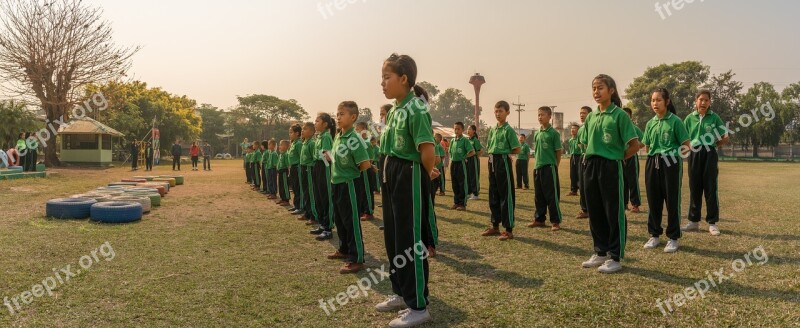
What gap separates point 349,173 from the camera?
5.57 metres

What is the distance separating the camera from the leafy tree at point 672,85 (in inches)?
2179

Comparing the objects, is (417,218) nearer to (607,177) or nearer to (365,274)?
(365,274)

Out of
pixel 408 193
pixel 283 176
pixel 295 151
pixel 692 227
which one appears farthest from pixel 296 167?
pixel 692 227

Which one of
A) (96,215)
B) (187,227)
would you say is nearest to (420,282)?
(187,227)

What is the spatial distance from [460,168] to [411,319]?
804 cm

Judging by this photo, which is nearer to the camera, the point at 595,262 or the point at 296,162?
the point at 595,262

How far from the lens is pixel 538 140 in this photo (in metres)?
8.17

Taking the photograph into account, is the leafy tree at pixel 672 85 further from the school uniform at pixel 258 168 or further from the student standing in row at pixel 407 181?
the student standing in row at pixel 407 181

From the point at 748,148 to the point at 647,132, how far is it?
2731 inches

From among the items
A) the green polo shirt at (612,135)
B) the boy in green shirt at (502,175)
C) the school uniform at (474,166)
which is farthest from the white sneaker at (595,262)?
the school uniform at (474,166)

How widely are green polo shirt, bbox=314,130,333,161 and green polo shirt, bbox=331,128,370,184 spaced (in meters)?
1.33

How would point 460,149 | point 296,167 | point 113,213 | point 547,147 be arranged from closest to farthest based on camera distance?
1. point 547,147
2. point 113,213
3. point 296,167
4. point 460,149

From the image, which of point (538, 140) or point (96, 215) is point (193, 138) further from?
point (538, 140)
